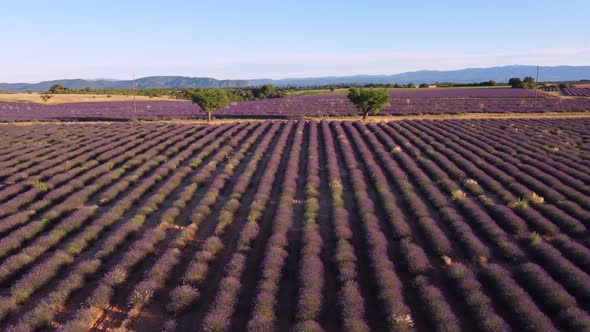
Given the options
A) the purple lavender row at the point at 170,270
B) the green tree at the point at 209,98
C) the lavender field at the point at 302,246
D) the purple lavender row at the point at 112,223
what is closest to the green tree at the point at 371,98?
the green tree at the point at 209,98

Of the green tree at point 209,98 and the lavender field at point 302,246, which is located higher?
the green tree at point 209,98

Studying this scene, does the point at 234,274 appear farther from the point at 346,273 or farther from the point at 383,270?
the point at 383,270

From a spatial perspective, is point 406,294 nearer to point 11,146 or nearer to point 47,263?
point 47,263

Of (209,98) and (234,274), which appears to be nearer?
(234,274)

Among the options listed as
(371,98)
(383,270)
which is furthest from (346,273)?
(371,98)

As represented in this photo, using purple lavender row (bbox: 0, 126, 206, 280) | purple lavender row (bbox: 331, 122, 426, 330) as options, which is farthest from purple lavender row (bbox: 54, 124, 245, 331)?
purple lavender row (bbox: 331, 122, 426, 330)

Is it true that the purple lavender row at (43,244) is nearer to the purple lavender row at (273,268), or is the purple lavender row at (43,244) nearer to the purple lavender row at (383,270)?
the purple lavender row at (273,268)

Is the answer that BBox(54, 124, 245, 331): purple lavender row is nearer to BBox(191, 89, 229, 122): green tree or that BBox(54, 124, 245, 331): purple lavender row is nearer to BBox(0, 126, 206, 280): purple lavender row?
BBox(0, 126, 206, 280): purple lavender row

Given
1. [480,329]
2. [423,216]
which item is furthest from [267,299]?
[423,216]
